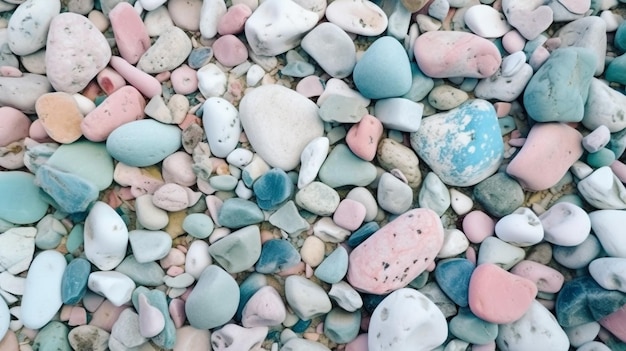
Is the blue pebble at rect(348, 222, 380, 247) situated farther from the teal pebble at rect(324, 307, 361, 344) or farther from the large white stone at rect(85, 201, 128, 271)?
the large white stone at rect(85, 201, 128, 271)

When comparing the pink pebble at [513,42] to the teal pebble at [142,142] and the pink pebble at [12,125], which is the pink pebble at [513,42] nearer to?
the teal pebble at [142,142]

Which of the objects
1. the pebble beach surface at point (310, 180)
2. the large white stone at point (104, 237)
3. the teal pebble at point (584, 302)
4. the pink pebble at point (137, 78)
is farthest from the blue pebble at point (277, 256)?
the teal pebble at point (584, 302)

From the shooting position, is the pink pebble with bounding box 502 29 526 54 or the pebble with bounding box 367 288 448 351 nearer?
the pebble with bounding box 367 288 448 351

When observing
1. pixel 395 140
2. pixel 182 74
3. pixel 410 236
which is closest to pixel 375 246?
pixel 410 236

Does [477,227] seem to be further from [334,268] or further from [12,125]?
[12,125]

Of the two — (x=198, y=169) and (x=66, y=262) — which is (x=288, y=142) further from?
(x=66, y=262)

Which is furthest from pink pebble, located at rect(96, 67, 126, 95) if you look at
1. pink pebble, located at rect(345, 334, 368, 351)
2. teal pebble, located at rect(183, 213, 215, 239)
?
pink pebble, located at rect(345, 334, 368, 351)

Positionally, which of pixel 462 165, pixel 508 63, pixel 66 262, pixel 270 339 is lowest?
pixel 270 339
